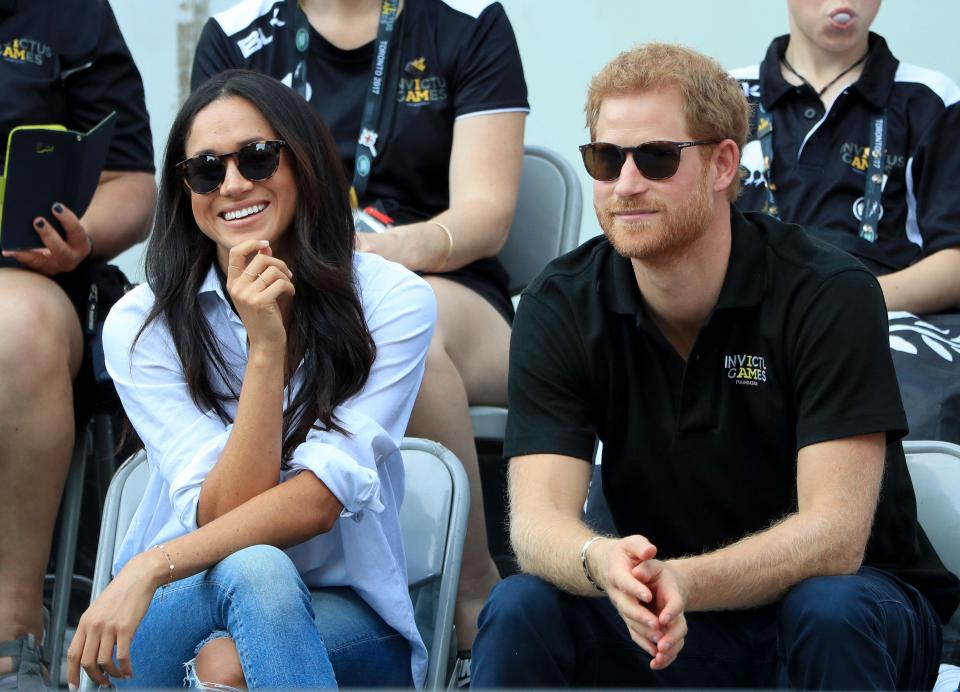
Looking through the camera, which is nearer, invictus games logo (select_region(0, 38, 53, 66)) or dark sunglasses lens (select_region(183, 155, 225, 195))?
dark sunglasses lens (select_region(183, 155, 225, 195))

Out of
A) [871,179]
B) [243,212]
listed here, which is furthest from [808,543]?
[871,179]

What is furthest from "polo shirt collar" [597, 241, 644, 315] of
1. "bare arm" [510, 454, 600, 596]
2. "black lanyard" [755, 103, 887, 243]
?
"black lanyard" [755, 103, 887, 243]

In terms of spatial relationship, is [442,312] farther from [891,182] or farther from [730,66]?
[730,66]

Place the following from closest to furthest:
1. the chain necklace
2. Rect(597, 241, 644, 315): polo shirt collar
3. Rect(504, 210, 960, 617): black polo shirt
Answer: Rect(504, 210, 960, 617): black polo shirt < Rect(597, 241, 644, 315): polo shirt collar < the chain necklace

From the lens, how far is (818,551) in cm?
229

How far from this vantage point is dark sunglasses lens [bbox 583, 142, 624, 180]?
254cm

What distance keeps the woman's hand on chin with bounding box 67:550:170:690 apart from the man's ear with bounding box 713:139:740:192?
117cm

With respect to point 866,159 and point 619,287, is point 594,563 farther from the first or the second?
point 866,159

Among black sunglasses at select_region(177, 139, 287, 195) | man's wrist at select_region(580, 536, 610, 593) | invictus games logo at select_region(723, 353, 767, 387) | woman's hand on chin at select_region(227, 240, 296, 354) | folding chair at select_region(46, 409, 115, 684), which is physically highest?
black sunglasses at select_region(177, 139, 287, 195)

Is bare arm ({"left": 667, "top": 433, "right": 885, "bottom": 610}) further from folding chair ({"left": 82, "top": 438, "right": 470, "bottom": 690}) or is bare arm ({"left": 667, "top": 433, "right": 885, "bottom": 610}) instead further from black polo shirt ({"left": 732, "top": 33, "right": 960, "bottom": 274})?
black polo shirt ({"left": 732, "top": 33, "right": 960, "bottom": 274})

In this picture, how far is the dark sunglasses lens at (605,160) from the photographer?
8.35ft

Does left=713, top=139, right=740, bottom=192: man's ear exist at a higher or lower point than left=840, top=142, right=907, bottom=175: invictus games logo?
higher

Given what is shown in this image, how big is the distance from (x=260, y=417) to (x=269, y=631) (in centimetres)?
41

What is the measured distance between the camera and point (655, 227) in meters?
2.54
